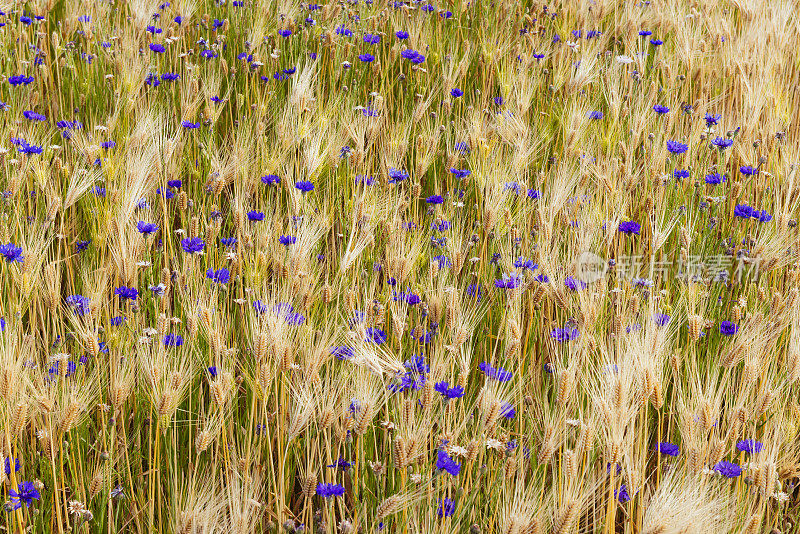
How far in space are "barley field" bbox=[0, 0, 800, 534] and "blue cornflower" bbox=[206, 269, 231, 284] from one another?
0.01m

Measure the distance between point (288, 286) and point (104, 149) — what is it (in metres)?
1.29

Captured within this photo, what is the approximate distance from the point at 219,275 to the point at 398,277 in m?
0.49

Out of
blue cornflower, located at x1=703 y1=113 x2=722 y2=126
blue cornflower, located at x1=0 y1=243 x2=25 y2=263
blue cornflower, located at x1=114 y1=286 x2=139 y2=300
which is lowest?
blue cornflower, located at x1=114 y1=286 x2=139 y2=300

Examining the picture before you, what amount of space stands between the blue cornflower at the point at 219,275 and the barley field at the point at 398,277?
10 millimetres

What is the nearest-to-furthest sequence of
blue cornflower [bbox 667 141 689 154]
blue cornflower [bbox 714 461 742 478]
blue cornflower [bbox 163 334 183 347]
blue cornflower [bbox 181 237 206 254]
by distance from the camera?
1. blue cornflower [bbox 714 461 742 478]
2. blue cornflower [bbox 163 334 183 347]
3. blue cornflower [bbox 181 237 206 254]
4. blue cornflower [bbox 667 141 689 154]

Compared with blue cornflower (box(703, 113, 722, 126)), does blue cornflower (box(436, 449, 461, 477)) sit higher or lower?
lower

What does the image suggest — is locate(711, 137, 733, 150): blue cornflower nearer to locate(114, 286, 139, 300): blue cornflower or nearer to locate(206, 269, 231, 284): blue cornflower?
locate(206, 269, 231, 284): blue cornflower

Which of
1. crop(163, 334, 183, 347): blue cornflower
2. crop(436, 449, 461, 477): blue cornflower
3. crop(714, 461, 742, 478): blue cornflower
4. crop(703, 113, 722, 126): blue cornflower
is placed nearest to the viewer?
crop(436, 449, 461, 477): blue cornflower

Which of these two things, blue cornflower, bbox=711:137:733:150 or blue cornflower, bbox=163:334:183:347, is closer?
blue cornflower, bbox=163:334:183:347

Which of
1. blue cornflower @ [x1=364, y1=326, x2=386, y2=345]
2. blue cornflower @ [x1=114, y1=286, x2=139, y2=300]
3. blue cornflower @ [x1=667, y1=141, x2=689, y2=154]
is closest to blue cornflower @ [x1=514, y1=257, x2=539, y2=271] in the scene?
blue cornflower @ [x1=364, y1=326, x2=386, y2=345]

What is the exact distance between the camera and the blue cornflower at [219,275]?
1878 millimetres

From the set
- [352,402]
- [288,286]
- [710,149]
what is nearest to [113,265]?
[288,286]

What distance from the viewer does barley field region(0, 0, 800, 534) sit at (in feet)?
4.55

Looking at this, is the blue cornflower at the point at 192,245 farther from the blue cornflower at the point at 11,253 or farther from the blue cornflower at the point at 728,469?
the blue cornflower at the point at 728,469
